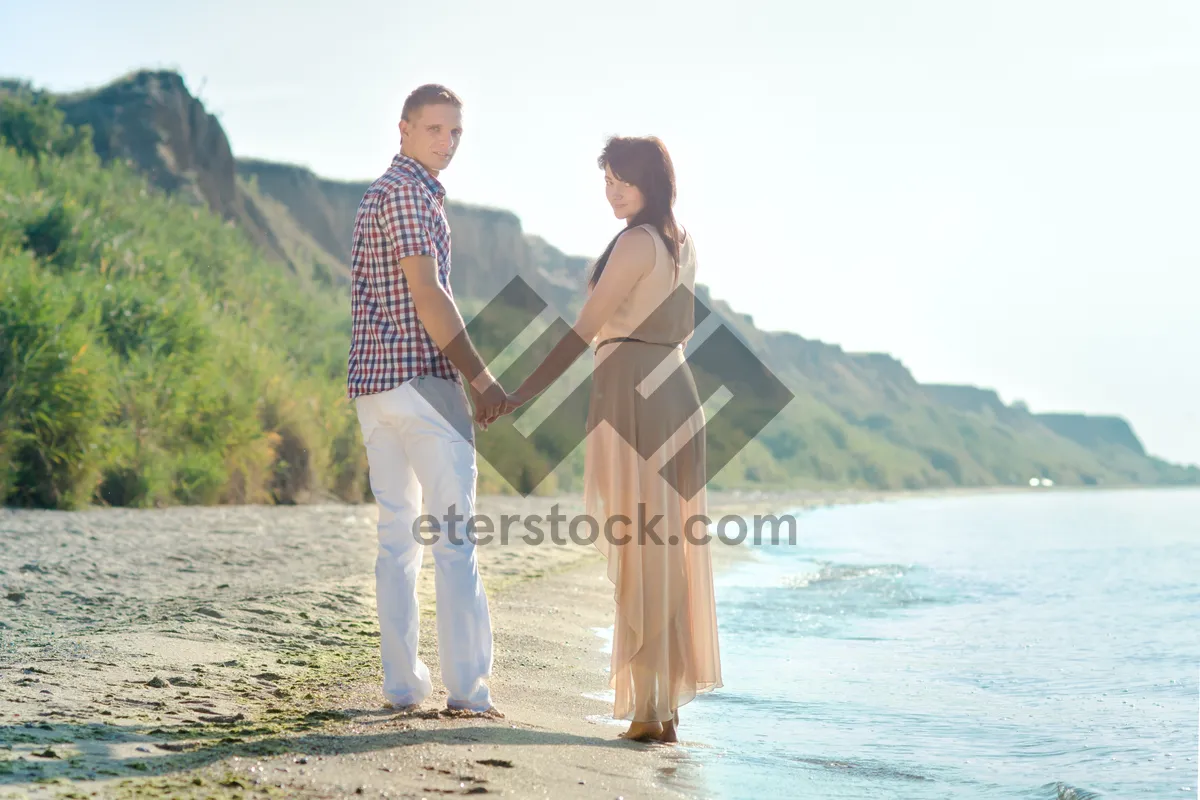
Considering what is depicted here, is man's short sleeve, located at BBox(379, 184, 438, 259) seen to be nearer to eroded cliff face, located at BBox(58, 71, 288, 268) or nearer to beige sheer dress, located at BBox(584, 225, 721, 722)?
beige sheer dress, located at BBox(584, 225, 721, 722)

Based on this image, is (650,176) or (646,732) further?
(650,176)

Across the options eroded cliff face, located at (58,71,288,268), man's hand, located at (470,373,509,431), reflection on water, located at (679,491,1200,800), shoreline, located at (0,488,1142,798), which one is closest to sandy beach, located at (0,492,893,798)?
shoreline, located at (0,488,1142,798)

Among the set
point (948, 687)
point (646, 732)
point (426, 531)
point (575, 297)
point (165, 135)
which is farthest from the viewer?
point (575, 297)

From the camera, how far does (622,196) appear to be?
4.20m

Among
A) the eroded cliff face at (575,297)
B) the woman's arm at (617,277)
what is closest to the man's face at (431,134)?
the woman's arm at (617,277)

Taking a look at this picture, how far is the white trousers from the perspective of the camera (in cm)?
382

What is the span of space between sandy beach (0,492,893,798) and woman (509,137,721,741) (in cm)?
29

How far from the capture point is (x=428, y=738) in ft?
11.6

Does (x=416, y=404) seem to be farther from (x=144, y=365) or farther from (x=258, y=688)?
(x=144, y=365)

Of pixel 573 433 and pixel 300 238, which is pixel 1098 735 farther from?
pixel 300 238

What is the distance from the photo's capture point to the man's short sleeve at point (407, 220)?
3.84m

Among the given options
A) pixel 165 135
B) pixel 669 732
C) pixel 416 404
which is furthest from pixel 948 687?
pixel 165 135

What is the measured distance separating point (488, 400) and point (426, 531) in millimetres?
633

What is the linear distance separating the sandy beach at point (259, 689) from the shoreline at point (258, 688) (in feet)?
0.03
